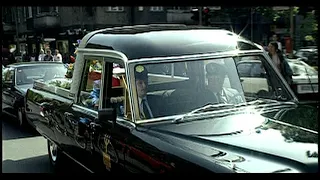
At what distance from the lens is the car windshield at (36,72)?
9680 millimetres

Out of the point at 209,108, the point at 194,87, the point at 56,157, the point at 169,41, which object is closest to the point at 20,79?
the point at 56,157

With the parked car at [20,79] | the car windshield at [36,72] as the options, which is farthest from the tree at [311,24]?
the car windshield at [36,72]

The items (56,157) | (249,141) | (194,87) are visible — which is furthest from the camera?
(56,157)

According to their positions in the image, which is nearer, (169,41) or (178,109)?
(178,109)

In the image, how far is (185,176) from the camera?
275 cm

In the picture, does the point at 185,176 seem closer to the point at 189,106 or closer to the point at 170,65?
the point at 189,106

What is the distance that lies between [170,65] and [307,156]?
5.24 feet

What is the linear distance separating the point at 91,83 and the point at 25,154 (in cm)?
285

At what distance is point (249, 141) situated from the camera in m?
2.92

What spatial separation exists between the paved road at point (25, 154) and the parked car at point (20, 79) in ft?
1.74

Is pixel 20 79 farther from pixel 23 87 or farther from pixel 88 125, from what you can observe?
pixel 88 125

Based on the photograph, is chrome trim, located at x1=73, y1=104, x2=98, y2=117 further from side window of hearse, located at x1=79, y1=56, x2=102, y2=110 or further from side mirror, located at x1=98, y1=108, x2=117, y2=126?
side mirror, located at x1=98, y1=108, x2=117, y2=126

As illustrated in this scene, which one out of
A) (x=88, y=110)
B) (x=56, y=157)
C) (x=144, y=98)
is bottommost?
(x=56, y=157)

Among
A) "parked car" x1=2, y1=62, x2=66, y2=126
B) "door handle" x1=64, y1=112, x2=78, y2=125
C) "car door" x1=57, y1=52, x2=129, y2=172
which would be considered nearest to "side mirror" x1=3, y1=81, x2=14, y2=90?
"parked car" x1=2, y1=62, x2=66, y2=126
